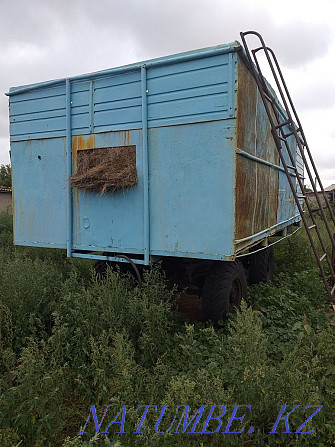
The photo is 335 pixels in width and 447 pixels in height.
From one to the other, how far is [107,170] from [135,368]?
2129 mm

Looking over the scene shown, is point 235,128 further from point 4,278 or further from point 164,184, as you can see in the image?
point 4,278

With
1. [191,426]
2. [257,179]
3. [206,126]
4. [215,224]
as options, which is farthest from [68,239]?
[191,426]

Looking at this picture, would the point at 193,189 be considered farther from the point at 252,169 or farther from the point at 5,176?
the point at 5,176

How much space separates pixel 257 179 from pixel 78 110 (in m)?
2.31

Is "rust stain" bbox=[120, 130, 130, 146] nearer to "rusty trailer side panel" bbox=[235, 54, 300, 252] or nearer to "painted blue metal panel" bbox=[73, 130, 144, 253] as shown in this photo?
"painted blue metal panel" bbox=[73, 130, 144, 253]

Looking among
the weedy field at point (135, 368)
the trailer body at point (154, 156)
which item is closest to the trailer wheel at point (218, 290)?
the weedy field at point (135, 368)

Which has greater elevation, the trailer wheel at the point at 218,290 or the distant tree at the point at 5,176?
the distant tree at the point at 5,176

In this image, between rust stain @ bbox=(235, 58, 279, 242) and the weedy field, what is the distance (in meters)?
1.12

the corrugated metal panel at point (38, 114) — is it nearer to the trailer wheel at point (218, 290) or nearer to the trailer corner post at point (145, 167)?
the trailer corner post at point (145, 167)

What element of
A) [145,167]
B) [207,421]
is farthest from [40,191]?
[207,421]

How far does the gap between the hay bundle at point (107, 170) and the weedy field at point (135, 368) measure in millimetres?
1051

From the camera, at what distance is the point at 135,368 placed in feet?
8.61

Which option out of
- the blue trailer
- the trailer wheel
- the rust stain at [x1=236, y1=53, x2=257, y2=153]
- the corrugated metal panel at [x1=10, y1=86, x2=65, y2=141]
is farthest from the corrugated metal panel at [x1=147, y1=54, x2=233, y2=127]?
the trailer wheel

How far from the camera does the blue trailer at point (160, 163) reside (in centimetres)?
331
